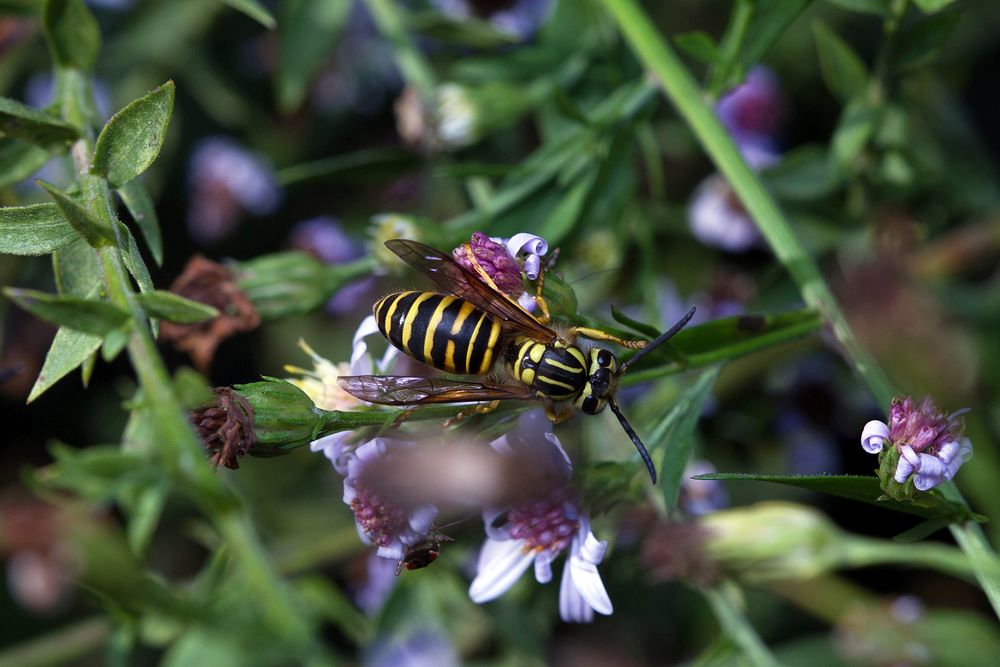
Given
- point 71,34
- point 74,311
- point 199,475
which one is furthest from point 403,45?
point 199,475

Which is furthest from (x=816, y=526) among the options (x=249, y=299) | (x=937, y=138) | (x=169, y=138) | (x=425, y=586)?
(x=169, y=138)

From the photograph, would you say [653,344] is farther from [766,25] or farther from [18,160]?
[18,160]

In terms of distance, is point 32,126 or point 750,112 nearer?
point 32,126

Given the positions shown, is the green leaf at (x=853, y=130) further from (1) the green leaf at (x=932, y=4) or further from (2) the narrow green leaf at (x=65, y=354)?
(2) the narrow green leaf at (x=65, y=354)

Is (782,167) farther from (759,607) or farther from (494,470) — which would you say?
(494,470)

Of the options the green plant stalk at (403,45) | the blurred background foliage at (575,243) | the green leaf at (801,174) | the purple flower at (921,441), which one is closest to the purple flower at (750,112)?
the blurred background foliage at (575,243)

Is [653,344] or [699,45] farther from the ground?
[699,45]
